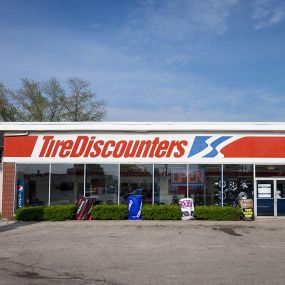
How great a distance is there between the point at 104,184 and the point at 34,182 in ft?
11.8

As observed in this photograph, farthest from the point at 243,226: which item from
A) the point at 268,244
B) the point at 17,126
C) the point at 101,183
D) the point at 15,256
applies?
the point at 17,126

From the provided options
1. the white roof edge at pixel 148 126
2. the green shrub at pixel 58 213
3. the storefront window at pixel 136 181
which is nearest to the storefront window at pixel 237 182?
the white roof edge at pixel 148 126

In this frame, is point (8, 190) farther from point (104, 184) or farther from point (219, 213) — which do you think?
point (219, 213)

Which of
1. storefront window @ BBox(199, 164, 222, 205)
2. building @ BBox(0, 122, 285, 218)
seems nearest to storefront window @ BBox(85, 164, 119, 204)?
building @ BBox(0, 122, 285, 218)

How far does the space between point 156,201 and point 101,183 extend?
2880mm

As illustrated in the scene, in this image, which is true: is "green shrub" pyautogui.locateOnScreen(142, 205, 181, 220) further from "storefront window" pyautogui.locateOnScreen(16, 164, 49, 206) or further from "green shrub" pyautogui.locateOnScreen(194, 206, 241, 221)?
"storefront window" pyautogui.locateOnScreen(16, 164, 49, 206)

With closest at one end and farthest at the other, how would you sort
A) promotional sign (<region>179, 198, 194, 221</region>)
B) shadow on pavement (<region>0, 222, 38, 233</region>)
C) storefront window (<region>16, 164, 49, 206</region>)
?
shadow on pavement (<region>0, 222, 38, 233</region>) → promotional sign (<region>179, 198, 194, 221</region>) → storefront window (<region>16, 164, 49, 206</region>)

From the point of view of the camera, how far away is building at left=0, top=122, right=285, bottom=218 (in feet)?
77.5

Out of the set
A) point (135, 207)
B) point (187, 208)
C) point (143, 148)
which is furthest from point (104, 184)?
point (187, 208)

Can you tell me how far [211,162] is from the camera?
77.5 feet

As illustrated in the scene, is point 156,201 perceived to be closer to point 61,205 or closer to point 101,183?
point 101,183

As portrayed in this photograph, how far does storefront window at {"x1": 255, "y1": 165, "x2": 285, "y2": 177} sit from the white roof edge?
1838mm

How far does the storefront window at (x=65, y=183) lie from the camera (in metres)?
24.0

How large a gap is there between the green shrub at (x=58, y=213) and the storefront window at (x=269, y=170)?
934 centimetres
